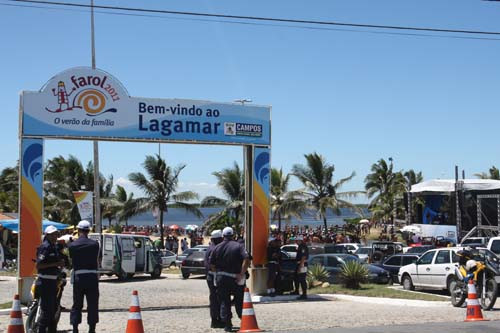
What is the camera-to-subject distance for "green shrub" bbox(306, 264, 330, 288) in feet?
66.9

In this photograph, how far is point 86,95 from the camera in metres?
15.7

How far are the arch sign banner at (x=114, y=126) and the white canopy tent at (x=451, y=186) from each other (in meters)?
22.3

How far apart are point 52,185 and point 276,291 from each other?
31685 mm

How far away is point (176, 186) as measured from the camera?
42.5 m

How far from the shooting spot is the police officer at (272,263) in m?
17.6

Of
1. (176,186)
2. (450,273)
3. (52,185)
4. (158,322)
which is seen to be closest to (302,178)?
(176,186)

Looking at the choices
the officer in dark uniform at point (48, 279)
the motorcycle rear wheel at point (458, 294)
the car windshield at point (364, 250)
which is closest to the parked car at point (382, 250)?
the car windshield at point (364, 250)

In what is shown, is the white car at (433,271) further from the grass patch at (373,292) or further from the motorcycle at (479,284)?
the motorcycle at (479,284)

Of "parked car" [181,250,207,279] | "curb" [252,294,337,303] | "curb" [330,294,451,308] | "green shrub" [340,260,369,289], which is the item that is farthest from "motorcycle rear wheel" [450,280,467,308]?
"parked car" [181,250,207,279]

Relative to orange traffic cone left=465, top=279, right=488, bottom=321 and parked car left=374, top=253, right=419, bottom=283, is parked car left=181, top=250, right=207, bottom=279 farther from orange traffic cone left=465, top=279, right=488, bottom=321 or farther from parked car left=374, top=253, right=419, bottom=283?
orange traffic cone left=465, top=279, right=488, bottom=321

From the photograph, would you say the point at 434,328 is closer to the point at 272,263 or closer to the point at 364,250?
the point at 272,263

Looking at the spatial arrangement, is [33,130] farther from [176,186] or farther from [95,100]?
[176,186]

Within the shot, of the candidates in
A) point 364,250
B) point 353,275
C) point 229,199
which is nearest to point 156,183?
point 229,199

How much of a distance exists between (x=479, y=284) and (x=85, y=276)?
9.11 metres
